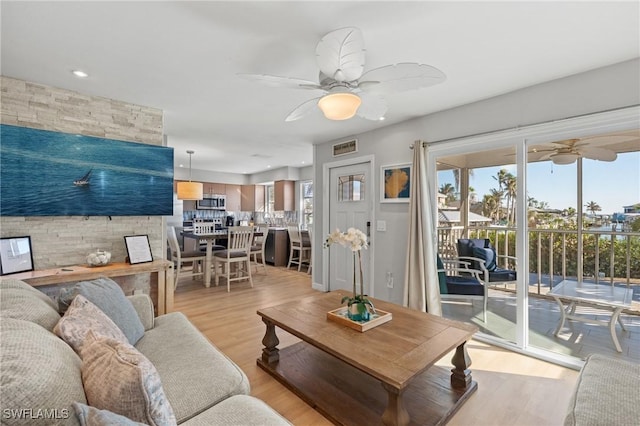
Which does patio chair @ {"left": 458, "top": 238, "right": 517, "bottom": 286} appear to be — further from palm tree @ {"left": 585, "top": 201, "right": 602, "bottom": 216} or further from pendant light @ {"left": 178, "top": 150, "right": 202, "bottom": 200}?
pendant light @ {"left": 178, "top": 150, "right": 202, "bottom": 200}

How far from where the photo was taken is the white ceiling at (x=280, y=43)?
1.68 metres

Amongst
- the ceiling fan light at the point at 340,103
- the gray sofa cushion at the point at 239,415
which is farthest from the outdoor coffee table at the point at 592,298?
the gray sofa cushion at the point at 239,415

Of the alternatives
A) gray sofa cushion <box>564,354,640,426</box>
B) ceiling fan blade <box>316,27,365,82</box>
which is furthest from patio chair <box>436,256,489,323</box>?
ceiling fan blade <box>316,27,365,82</box>

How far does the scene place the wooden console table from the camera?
2.43 m

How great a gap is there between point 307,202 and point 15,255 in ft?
18.9

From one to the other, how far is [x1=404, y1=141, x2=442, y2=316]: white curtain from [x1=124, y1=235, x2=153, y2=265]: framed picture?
2867 mm

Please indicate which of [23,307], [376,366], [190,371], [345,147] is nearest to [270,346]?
[190,371]

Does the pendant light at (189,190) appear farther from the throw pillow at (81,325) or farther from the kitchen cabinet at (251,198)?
the throw pillow at (81,325)

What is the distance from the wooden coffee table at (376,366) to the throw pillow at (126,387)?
3.27ft

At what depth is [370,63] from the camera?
2.26m

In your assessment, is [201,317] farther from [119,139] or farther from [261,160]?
[261,160]

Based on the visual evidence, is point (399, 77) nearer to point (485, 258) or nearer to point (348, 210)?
point (485, 258)

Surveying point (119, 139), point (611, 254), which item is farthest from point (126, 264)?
point (611, 254)

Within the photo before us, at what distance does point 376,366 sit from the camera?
1548mm
